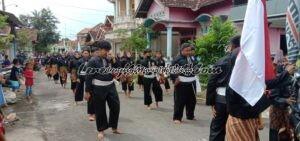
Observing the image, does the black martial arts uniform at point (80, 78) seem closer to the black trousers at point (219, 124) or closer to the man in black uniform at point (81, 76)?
the man in black uniform at point (81, 76)

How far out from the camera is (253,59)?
4703 millimetres

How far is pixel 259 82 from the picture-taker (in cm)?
476

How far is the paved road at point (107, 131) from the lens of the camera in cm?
866

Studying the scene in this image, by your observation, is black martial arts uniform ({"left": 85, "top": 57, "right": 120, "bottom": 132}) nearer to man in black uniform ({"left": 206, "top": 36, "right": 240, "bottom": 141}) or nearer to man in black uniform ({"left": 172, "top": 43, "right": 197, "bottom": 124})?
man in black uniform ({"left": 172, "top": 43, "right": 197, "bottom": 124})

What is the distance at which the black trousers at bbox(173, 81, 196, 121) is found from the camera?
9.99 m

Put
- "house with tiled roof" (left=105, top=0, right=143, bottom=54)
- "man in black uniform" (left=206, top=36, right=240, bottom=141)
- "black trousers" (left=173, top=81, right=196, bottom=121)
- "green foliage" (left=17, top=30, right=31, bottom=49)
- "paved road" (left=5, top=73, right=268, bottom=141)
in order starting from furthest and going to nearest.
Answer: "green foliage" (left=17, top=30, right=31, bottom=49)
"house with tiled roof" (left=105, top=0, right=143, bottom=54)
"black trousers" (left=173, top=81, right=196, bottom=121)
"paved road" (left=5, top=73, right=268, bottom=141)
"man in black uniform" (left=206, top=36, right=240, bottom=141)

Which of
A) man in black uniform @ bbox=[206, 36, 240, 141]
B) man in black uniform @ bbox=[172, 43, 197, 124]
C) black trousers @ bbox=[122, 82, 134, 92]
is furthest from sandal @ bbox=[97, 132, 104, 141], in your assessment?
black trousers @ bbox=[122, 82, 134, 92]

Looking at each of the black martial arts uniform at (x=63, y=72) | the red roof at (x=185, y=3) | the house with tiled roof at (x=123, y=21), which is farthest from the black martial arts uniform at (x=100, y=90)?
the house with tiled roof at (x=123, y=21)

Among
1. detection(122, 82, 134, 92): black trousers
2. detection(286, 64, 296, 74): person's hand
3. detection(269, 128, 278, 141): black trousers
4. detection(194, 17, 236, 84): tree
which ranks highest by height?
detection(194, 17, 236, 84): tree

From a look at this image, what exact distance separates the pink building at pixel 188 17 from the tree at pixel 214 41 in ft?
9.09

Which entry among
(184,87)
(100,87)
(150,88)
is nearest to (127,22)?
(150,88)

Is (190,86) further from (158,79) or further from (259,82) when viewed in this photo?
(259,82)

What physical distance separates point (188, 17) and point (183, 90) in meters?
15.1

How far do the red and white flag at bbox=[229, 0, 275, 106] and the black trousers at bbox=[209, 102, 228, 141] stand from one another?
170cm
